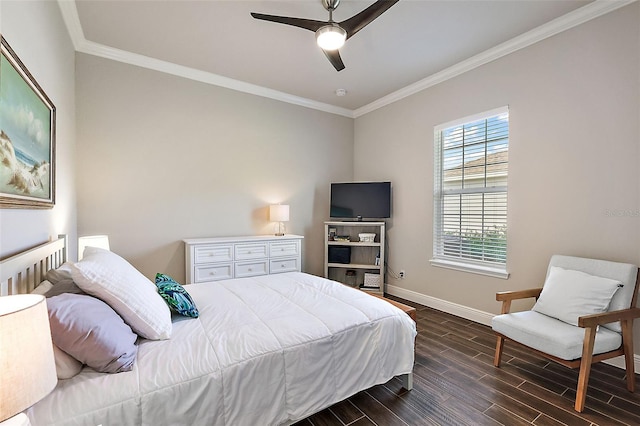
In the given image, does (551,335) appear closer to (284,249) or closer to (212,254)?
(284,249)

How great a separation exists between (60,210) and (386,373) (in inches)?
105

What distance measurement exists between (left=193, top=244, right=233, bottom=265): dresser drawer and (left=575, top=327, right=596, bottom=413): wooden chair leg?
3194mm

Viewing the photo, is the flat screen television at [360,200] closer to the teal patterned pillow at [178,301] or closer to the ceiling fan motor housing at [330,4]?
the ceiling fan motor housing at [330,4]

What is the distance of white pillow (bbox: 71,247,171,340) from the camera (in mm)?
1393

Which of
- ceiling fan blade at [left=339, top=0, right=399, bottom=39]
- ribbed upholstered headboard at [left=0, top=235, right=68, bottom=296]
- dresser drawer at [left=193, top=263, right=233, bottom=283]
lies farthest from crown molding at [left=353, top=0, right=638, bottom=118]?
ribbed upholstered headboard at [left=0, top=235, right=68, bottom=296]

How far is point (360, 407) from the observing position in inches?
75.2

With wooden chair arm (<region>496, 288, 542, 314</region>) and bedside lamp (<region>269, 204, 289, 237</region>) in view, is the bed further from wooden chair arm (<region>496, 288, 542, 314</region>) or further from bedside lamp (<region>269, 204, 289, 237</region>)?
bedside lamp (<region>269, 204, 289, 237</region>)

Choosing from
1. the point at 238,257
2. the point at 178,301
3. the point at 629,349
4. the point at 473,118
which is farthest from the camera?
the point at 238,257

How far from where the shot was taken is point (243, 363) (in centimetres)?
142

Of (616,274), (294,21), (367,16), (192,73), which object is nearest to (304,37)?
(294,21)

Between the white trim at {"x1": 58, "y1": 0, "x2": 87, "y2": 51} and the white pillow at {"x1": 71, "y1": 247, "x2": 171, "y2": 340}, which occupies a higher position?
the white trim at {"x1": 58, "y1": 0, "x2": 87, "y2": 51}

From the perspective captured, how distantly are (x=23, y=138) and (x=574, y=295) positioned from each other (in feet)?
11.9

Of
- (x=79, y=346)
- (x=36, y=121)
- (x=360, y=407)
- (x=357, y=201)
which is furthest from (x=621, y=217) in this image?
(x=36, y=121)

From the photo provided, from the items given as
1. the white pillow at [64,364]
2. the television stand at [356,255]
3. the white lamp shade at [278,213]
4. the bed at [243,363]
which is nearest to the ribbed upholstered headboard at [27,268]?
the bed at [243,363]
